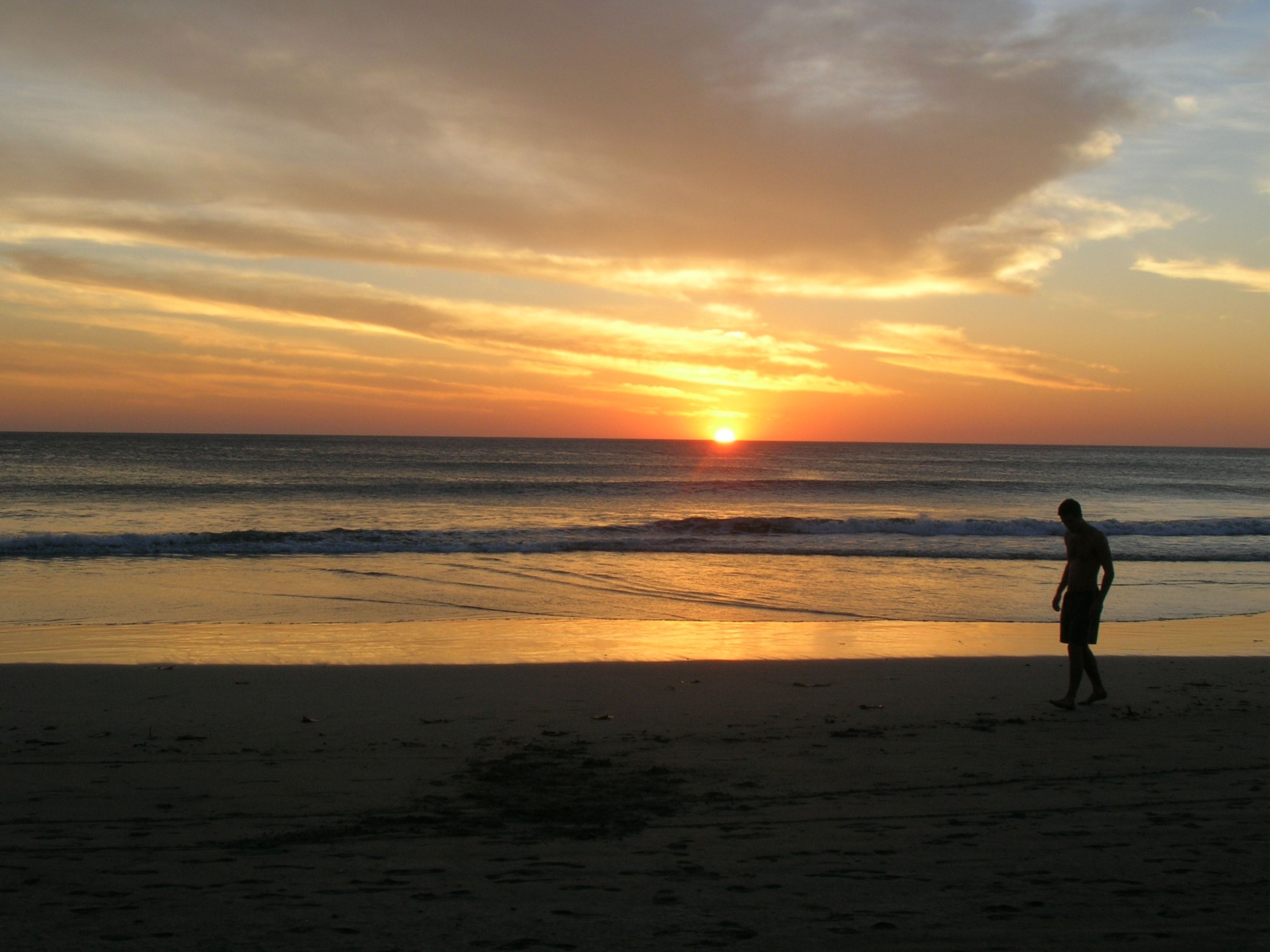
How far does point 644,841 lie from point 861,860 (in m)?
1.08

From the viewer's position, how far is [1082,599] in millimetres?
7590

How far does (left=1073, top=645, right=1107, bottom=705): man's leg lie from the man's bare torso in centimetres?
54

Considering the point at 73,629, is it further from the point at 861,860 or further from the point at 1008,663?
the point at 1008,663

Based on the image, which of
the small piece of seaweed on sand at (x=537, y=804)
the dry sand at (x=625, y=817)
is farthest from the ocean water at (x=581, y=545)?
the small piece of seaweed on sand at (x=537, y=804)

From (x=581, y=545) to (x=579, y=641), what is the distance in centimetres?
1103

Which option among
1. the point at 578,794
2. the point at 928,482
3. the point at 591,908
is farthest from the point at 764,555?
the point at 928,482

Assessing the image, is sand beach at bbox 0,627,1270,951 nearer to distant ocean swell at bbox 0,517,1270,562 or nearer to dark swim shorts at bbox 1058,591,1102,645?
dark swim shorts at bbox 1058,591,1102,645

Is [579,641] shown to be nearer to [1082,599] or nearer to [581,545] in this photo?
[1082,599]

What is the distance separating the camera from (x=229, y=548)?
20.5 metres

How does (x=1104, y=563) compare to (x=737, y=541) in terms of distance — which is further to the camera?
(x=737, y=541)

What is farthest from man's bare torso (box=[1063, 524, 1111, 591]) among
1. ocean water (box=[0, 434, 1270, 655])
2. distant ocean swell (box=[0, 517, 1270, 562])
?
distant ocean swell (box=[0, 517, 1270, 562])

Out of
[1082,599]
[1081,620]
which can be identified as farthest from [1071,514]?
[1081,620]

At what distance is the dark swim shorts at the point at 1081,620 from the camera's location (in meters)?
7.57

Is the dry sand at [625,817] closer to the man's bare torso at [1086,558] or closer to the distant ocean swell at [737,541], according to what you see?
the man's bare torso at [1086,558]
